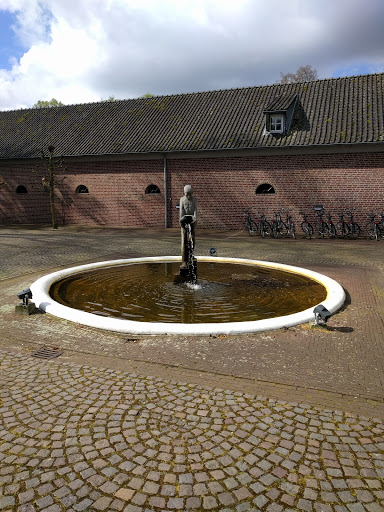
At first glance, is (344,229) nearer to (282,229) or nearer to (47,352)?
(282,229)

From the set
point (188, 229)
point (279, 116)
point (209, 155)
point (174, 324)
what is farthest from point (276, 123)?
point (174, 324)

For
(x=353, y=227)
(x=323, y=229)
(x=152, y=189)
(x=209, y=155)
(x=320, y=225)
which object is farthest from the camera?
(x=152, y=189)

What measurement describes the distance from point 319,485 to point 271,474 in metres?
0.30

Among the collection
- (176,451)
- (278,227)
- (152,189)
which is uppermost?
(152,189)

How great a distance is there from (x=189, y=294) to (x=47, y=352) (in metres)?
3.14

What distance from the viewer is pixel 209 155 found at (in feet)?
64.5

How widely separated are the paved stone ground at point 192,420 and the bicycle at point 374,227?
12021 mm

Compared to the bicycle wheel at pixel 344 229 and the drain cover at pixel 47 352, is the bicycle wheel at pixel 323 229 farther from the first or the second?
the drain cover at pixel 47 352

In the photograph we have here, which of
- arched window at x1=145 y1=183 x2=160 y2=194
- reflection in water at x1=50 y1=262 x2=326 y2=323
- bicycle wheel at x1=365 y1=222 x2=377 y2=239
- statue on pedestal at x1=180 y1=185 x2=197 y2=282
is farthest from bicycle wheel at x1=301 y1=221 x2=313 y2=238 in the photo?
statue on pedestal at x1=180 y1=185 x2=197 y2=282

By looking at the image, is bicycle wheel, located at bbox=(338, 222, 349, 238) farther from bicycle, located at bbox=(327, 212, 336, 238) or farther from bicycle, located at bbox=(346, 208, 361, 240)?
bicycle, located at bbox=(327, 212, 336, 238)

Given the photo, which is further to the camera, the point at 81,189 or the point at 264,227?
the point at 81,189

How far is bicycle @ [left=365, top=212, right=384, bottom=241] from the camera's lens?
1664cm

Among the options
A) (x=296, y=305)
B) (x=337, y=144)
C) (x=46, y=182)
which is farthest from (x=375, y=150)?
(x=46, y=182)

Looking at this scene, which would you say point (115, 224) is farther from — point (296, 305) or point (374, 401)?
point (374, 401)
